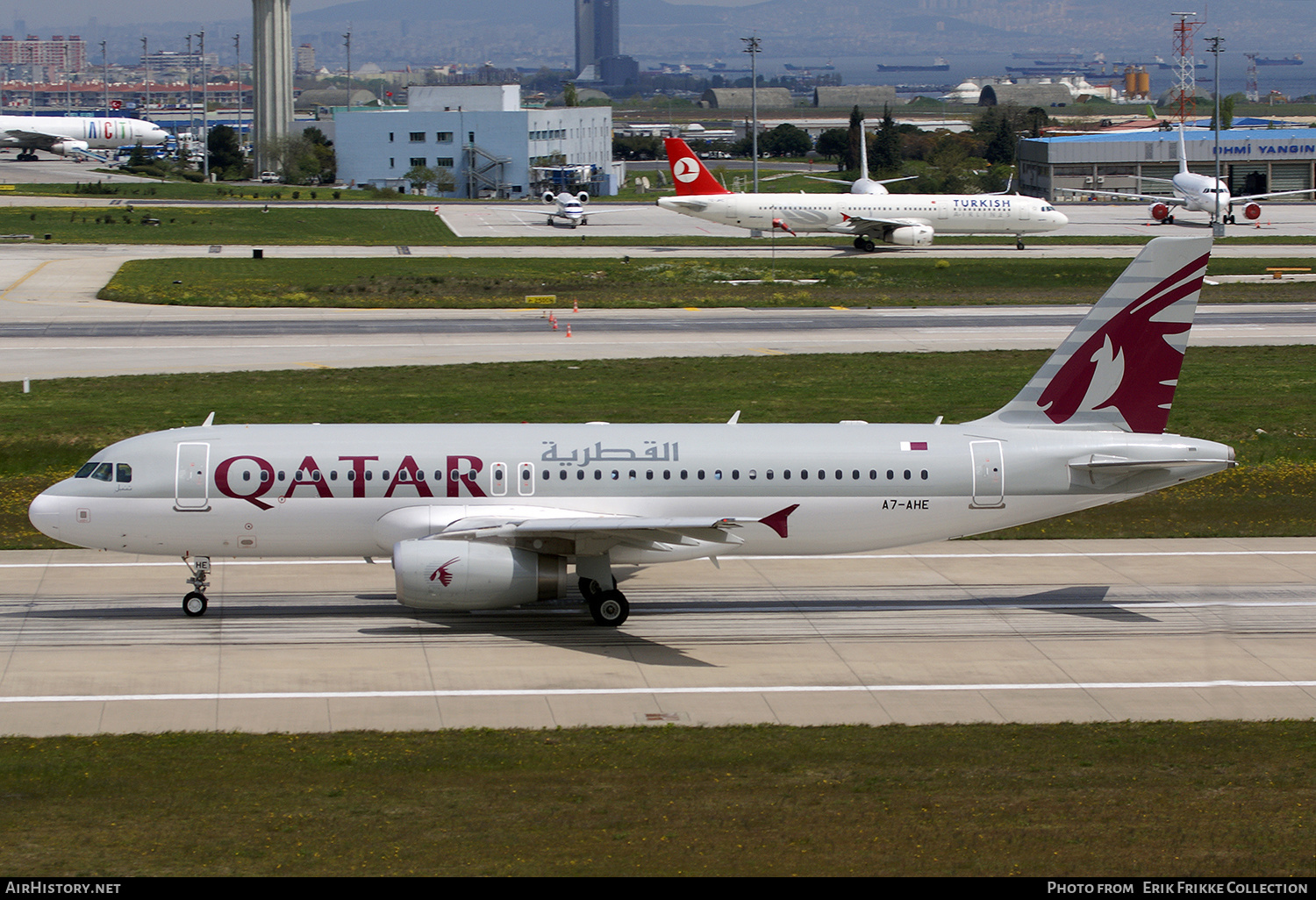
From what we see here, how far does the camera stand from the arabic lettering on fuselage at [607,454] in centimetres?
3009

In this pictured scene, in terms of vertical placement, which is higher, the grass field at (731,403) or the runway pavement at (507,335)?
the runway pavement at (507,335)

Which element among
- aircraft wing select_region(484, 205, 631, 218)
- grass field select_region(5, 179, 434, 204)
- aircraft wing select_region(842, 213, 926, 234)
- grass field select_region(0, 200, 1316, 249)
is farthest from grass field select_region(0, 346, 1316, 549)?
grass field select_region(5, 179, 434, 204)

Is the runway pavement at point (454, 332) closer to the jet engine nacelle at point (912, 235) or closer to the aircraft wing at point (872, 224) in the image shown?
the jet engine nacelle at point (912, 235)

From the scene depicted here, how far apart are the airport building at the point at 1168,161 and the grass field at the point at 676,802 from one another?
153611 millimetres

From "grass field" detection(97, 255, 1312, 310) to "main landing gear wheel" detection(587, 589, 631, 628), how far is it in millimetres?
50731

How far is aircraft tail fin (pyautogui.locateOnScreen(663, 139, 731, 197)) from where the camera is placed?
109 meters

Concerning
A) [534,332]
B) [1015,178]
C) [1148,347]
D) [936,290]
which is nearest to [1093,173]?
[1015,178]

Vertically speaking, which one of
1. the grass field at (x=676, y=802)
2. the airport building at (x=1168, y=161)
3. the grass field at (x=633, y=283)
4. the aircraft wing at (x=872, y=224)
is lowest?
the grass field at (x=676, y=802)

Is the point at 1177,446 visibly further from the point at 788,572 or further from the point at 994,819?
the point at 994,819

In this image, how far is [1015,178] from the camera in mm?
185250

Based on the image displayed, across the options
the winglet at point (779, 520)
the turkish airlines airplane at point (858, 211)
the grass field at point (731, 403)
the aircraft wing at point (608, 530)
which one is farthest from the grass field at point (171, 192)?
the winglet at point (779, 520)

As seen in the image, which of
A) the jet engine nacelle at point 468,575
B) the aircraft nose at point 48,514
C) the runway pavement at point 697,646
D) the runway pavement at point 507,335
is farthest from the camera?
the runway pavement at point 507,335

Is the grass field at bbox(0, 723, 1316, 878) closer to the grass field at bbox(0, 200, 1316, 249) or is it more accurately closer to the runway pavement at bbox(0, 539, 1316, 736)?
the runway pavement at bbox(0, 539, 1316, 736)

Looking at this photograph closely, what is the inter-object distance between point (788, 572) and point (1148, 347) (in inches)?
403
